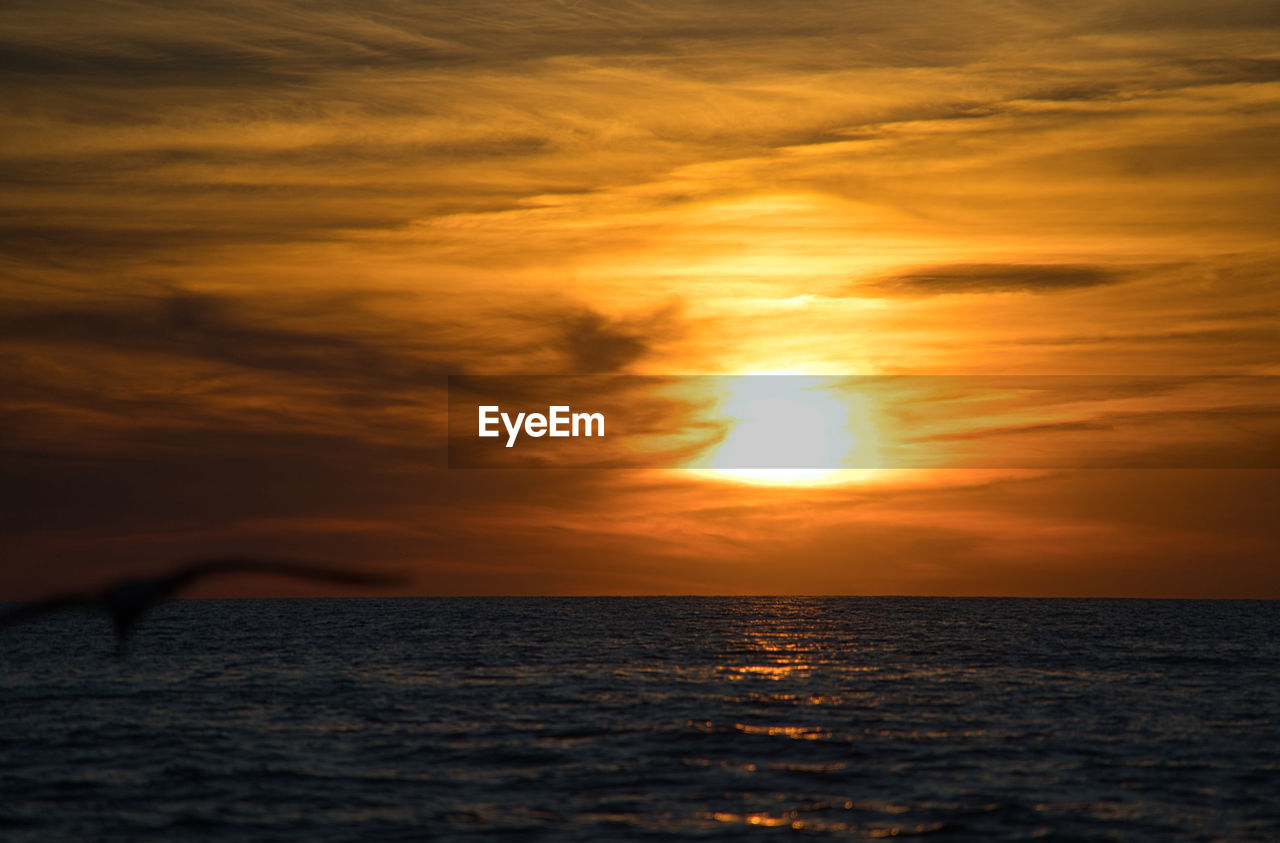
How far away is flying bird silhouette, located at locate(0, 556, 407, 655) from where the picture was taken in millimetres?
16422

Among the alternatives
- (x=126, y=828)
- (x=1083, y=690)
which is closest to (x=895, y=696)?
(x=1083, y=690)

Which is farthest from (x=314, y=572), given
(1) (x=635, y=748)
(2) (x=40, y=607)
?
(1) (x=635, y=748)

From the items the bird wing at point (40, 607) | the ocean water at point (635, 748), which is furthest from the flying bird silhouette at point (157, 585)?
the ocean water at point (635, 748)

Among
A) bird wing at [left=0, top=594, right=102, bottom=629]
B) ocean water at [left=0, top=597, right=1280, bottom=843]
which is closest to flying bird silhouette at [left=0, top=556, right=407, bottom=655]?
bird wing at [left=0, top=594, right=102, bottom=629]

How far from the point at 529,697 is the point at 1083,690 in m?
21.9

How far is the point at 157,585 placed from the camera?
74.8 feet

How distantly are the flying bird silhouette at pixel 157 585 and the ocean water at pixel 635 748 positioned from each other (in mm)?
4270

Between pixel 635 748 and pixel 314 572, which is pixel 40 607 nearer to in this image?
pixel 314 572

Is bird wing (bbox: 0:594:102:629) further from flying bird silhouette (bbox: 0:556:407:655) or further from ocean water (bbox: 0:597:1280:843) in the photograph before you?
ocean water (bbox: 0:597:1280:843)

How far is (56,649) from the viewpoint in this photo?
6962cm

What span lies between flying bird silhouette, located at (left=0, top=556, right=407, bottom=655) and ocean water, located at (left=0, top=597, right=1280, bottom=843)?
4270mm

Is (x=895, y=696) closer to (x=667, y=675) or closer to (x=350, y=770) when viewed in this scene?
(x=667, y=675)

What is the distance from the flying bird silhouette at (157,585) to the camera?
16422 mm

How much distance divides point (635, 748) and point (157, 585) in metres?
13.2
